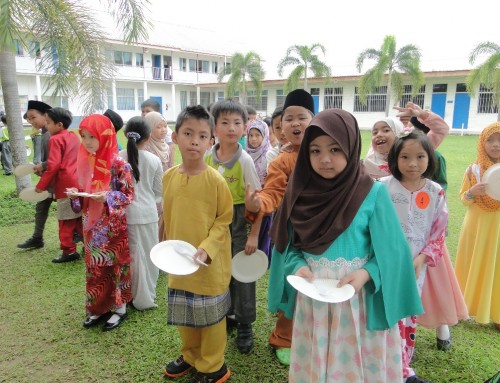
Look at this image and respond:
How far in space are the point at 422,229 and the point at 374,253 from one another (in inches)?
30.8

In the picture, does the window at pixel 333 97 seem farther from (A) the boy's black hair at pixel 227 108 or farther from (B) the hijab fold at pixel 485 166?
(A) the boy's black hair at pixel 227 108

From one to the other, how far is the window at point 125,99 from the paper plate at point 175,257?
29.5 m

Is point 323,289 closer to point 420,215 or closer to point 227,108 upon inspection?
point 420,215

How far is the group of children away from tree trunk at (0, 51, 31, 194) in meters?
4.44

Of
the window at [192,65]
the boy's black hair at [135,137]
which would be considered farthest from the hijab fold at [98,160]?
the window at [192,65]

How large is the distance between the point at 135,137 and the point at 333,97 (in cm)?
2698

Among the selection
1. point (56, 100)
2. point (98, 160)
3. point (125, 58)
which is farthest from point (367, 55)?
point (98, 160)

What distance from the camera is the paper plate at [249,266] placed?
234 cm

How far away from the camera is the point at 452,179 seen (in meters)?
9.18

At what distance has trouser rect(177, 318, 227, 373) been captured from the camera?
7.55ft

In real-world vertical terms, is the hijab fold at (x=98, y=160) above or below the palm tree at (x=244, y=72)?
below

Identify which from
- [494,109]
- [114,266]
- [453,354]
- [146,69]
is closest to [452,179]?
[453,354]

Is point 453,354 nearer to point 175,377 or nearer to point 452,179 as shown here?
point 175,377

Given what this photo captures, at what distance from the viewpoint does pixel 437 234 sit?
2.26m
